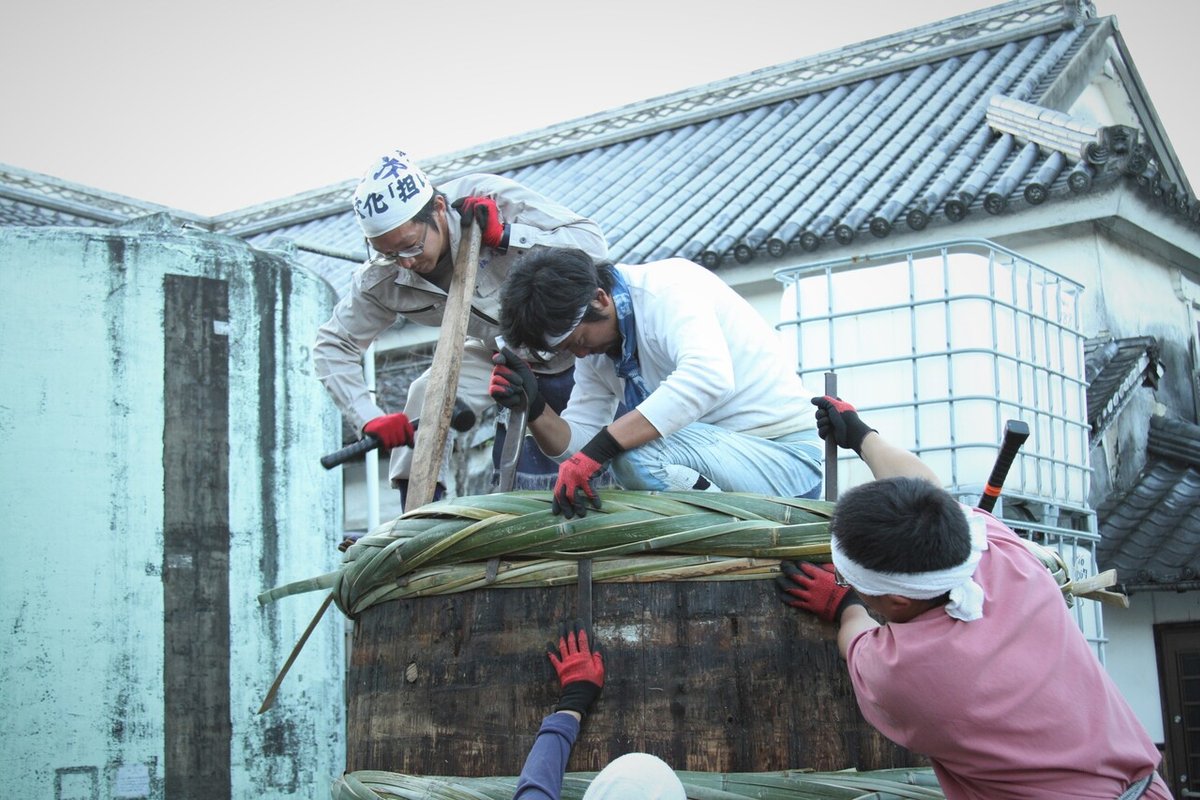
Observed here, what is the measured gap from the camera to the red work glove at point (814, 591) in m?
2.78

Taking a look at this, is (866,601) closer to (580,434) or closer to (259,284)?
(580,434)

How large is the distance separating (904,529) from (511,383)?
1.43m

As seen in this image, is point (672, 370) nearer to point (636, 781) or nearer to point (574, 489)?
point (574, 489)

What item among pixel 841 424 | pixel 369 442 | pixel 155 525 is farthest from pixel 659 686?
pixel 155 525

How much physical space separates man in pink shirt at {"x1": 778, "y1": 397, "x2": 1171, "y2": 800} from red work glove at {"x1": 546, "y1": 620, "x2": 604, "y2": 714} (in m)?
0.57

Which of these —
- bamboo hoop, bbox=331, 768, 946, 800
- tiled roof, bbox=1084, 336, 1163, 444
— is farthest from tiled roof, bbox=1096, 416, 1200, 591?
bamboo hoop, bbox=331, 768, 946, 800

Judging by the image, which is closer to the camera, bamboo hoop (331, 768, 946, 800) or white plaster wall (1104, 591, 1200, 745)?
bamboo hoop (331, 768, 946, 800)

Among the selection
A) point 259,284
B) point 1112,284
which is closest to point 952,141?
point 1112,284

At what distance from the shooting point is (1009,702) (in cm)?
243

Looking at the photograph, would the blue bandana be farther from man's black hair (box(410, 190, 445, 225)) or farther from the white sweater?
man's black hair (box(410, 190, 445, 225))

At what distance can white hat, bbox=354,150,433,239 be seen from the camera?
412 cm

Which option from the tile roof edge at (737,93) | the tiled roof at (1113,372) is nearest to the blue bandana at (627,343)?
the tiled roof at (1113,372)

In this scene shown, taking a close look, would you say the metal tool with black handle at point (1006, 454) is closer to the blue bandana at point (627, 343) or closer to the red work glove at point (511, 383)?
the blue bandana at point (627, 343)

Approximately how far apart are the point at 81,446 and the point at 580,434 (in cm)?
435
